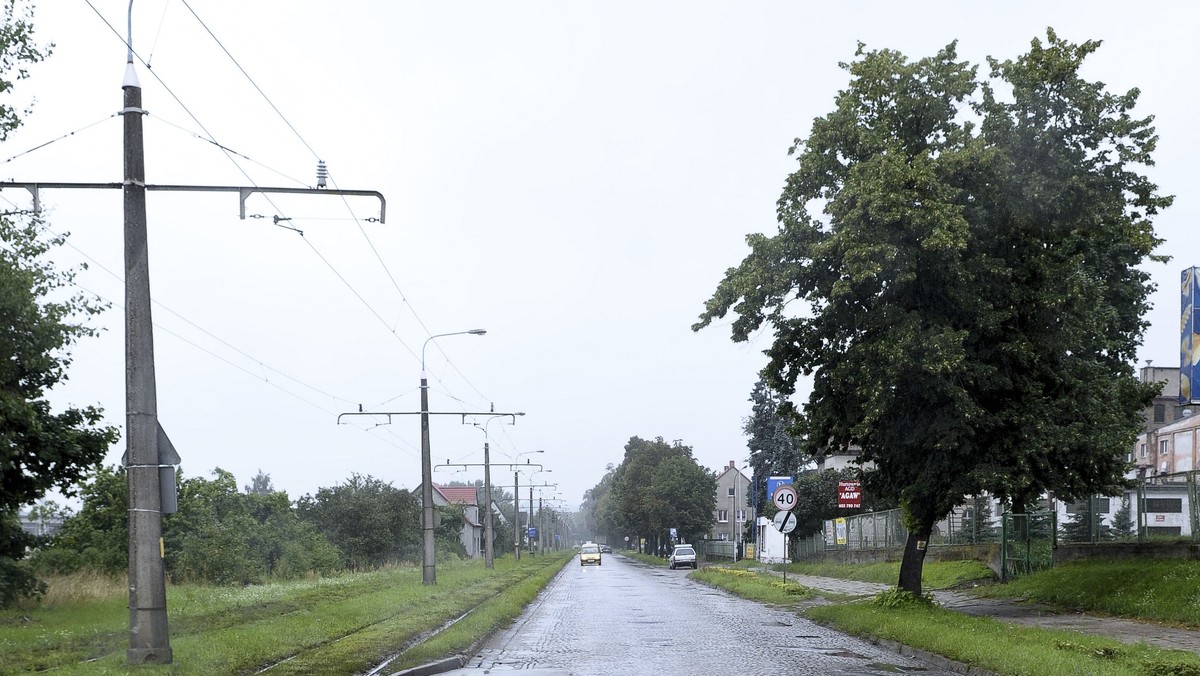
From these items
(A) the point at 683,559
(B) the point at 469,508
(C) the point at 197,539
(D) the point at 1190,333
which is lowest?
(B) the point at 469,508

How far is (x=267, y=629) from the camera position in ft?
61.6

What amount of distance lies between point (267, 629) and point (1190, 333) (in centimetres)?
1548

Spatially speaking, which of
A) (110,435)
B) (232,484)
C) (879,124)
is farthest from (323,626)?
(232,484)

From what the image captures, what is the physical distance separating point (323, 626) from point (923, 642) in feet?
32.7

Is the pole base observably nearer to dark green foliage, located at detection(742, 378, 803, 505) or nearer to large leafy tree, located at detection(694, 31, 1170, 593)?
large leafy tree, located at detection(694, 31, 1170, 593)

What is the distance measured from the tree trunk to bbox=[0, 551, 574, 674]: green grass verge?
842 centimetres

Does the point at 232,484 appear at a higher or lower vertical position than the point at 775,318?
lower

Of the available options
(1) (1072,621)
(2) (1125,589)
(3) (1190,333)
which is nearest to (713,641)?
(1) (1072,621)

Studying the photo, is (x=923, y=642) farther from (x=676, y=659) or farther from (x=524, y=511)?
(x=524, y=511)

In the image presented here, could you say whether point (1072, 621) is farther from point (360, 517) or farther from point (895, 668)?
point (360, 517)

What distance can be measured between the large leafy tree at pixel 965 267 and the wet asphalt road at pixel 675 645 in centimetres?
472

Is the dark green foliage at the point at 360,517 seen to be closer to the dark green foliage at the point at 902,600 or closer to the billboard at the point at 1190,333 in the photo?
the dark green foliage at the point at 902,600

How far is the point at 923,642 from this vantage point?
1598cm

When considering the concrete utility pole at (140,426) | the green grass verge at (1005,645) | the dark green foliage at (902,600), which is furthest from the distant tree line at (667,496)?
the concrete utility pole at (140,426)
